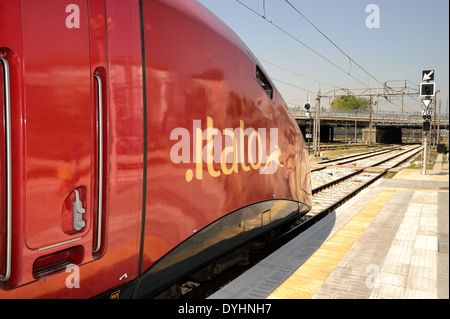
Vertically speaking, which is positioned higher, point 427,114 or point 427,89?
point 427,89

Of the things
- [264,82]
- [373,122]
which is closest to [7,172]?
[264,82]

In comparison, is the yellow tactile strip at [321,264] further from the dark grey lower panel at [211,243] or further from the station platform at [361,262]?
the dark grey lower panel at [211,243]

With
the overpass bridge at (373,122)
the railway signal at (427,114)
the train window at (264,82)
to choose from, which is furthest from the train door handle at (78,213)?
the overpass bridge at (373,122)

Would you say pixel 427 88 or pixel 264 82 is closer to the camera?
pixel 264 82

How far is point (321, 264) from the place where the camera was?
5121 millimetres

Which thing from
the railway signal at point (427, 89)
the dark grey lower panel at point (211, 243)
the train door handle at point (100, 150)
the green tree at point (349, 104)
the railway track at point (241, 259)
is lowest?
the railway track at point (241, 259)

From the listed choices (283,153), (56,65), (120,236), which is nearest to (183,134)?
(120,236)

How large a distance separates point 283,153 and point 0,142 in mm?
3793

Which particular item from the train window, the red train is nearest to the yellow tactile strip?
the red train

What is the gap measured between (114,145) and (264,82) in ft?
9.46

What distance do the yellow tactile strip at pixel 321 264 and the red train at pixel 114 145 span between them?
3.44 feet

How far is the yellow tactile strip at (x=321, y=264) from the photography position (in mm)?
4184

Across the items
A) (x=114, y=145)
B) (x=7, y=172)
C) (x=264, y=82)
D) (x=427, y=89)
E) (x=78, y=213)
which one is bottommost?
(x=78, y=213)

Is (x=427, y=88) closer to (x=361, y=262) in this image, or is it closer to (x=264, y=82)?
(x=361, y=262)
